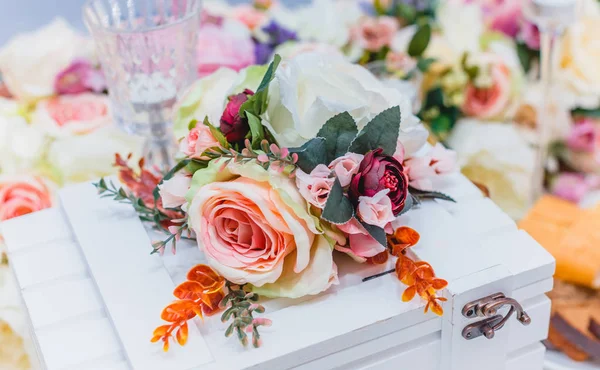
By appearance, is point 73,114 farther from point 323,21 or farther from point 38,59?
point 323,21

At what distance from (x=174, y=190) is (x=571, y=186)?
762 mm

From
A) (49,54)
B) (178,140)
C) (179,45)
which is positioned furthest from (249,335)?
(49,54)

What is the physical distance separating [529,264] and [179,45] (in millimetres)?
439

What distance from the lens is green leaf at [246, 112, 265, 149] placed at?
631 mm

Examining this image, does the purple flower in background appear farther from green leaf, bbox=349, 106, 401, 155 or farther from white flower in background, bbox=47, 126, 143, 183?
green leaf, bbox=349, 106, 401, 155

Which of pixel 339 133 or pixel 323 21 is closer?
pixel 339 133

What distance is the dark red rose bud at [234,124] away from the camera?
0.65m

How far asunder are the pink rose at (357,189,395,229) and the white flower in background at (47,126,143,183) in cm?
42

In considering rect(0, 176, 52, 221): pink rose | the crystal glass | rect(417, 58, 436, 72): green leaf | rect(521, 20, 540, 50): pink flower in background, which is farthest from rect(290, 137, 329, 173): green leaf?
rect(521, 20, 540, 50): pink flower in background

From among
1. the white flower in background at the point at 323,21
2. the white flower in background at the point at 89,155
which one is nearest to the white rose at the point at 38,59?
the white flower in background at the point at 89,155

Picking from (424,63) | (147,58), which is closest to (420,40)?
(424,63)

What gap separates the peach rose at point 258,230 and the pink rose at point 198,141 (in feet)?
0.09

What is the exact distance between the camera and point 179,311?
0.62m

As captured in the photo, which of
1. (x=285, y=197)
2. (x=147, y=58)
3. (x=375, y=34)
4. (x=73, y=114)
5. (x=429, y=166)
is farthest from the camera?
(x=375, y=34)
